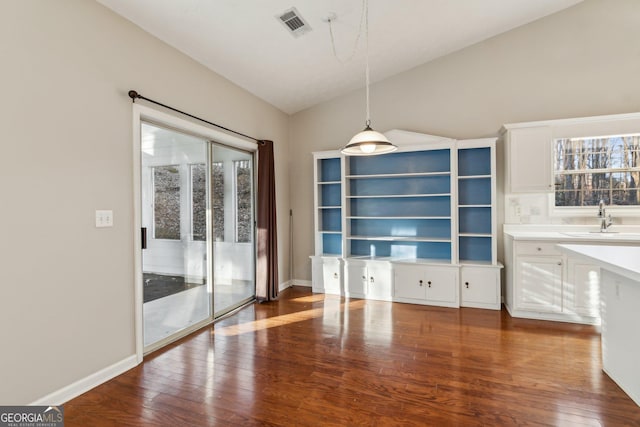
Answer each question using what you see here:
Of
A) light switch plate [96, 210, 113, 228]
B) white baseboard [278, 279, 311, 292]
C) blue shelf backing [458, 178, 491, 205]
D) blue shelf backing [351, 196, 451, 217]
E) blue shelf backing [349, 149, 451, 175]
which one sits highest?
blue shelf backing [349, 149, 451, 175]

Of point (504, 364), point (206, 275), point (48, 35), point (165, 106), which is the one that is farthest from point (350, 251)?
point (48, 35)

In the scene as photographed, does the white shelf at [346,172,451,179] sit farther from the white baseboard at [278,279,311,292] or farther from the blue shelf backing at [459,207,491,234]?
the white baseboard at [278,279,311,292]

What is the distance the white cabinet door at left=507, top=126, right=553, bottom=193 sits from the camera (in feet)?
12.4

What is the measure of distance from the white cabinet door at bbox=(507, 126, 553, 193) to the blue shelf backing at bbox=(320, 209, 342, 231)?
7.92 ft

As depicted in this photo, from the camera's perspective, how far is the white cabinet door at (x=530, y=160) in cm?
378

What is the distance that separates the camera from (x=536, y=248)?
11.6 feet

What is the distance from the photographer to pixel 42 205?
1.99 m

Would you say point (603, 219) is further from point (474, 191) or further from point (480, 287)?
point (480, 287)

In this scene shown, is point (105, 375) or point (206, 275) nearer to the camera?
point (105, 375)

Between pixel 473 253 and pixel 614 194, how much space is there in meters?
1.75

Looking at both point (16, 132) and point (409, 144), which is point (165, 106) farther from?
point (409, 144)

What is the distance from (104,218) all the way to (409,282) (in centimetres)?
355

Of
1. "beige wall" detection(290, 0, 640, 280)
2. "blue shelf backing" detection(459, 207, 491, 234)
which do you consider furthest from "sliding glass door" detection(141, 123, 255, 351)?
"blue shelf backing" detection(459, 207, 491, 234)

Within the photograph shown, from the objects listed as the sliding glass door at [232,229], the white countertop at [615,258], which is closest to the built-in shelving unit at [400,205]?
the sliding glass door at [232,229]
